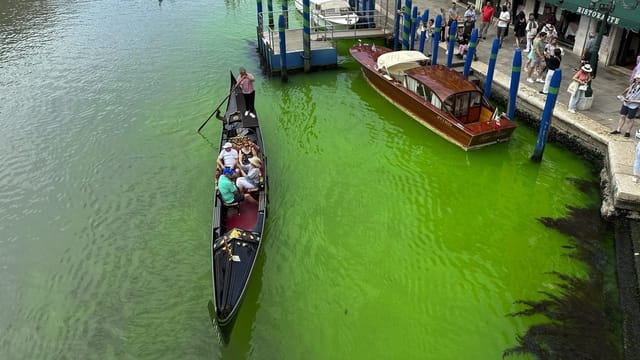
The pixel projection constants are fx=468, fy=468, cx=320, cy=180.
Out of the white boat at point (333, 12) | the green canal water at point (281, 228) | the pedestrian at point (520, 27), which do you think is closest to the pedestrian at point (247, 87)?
the green canal water at point (281, 228)

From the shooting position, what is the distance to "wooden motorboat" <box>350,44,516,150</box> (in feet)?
40.7

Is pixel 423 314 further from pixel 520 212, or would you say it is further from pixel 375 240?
pixel 520 212

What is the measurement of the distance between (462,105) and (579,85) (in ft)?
9.49

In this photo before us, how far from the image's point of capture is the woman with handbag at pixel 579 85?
464 inches

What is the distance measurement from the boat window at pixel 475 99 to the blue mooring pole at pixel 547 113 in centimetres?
182

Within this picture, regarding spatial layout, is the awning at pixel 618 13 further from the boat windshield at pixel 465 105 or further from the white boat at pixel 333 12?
the white boat at pixel 333 12

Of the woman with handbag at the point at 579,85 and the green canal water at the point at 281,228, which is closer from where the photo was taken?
the green canal water at the point at 281,228

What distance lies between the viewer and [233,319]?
7.10m

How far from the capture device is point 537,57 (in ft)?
45.8

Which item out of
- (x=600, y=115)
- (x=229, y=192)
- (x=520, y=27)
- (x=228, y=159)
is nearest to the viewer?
(x=229, y=192)

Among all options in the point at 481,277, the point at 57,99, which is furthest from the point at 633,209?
the point at 57,99

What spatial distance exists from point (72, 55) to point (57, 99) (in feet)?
16.5

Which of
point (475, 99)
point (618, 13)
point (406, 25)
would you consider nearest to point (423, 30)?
point (406, 25)

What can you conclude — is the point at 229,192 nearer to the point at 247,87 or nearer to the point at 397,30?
the point at 247,87
